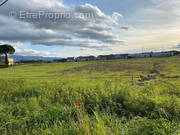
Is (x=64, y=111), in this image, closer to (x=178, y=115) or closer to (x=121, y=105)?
(x=121, y=105)

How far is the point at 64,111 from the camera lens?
4.36 metres

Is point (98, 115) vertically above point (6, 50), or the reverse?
point (6, 50)

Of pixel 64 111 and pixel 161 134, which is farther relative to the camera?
pixel 64 111

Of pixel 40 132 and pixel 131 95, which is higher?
pixel 131 95

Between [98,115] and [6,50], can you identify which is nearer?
[98,115]

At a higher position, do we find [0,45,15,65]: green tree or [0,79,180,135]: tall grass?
[0,45,15,65]: green tree

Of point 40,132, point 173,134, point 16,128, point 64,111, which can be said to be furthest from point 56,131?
point 173,134

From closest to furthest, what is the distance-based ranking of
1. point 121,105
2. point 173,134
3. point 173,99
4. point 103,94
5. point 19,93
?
point 173,134, point 173,99, point 121,105, point 103,94, point 19,93

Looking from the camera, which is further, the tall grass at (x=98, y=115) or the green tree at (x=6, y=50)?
the green tree at (x=6, y=50)

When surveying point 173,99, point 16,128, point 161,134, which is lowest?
point 16,128

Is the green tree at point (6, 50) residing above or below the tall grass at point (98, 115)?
above

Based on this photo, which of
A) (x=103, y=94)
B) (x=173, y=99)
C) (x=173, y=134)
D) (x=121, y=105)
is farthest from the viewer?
(x=103, y=94)

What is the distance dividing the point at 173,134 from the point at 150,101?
193 cm

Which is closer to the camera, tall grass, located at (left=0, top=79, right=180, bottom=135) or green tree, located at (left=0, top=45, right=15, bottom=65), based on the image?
tall grass, located at (left=0, top=79, right=180, bottom=135)
